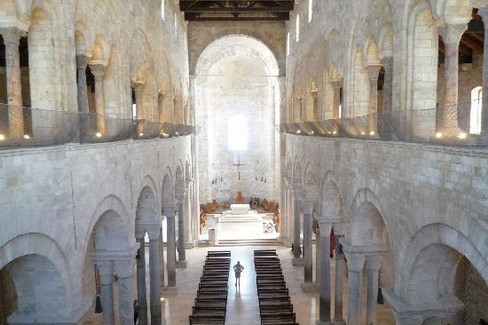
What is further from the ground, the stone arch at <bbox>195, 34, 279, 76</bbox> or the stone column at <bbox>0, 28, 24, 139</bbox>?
the stone arch at <bbox>195, 34, 279, 76</bbox>

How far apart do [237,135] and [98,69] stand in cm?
2675

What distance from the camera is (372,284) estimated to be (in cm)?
1320

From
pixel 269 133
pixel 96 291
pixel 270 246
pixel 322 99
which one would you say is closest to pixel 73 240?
pixel 322 99

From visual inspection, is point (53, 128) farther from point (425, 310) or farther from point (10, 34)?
point (425, 310)

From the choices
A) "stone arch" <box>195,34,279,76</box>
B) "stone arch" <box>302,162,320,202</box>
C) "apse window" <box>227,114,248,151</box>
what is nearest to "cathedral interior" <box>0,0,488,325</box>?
"stone arch" <box>302,162,320,202</box>

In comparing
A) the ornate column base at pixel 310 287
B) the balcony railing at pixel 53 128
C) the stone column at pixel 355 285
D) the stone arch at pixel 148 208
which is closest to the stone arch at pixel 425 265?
Answer: the stone column at pixel 355 285

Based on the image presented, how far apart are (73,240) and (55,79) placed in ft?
10.8

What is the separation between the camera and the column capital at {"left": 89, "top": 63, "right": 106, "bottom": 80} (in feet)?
40.2

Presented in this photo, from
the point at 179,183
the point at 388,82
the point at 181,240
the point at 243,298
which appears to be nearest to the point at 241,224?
the point at 181,240

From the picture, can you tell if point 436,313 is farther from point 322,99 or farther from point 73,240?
point 322,99

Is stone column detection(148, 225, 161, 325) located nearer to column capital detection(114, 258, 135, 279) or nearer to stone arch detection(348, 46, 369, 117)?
column capital detection(114, 258, 135, 279)

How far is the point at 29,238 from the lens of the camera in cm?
713

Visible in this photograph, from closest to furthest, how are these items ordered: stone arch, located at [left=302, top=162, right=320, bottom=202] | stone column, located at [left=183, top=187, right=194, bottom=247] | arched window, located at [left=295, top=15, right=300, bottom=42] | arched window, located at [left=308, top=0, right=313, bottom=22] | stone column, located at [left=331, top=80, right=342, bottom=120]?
stone column, located at [left=331, top=80, right=342, bottom=120] < stone arch, located at [left=302, top=162, right=320, bottom=202] < arched window, located at [left=308, top=0, right=313, bottom=22] < arched window, located at [left=295, top=15, right=300, bottom=42] < stone column, located at [left=183, top=187, right=194, bottom=247]

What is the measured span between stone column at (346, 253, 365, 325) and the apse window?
26.4 m
